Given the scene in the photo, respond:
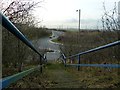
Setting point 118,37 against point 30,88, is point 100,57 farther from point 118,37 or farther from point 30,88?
point 30,88

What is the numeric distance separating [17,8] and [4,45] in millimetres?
3002

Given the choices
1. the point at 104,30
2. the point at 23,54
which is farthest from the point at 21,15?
the point at 104,30

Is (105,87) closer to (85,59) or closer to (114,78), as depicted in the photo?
(114,78)

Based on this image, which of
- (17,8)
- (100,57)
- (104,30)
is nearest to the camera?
(17,8)

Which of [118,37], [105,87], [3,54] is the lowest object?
[105,87]

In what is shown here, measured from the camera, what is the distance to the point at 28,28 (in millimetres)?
11180

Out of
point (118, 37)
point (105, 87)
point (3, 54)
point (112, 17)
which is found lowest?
point (105, 87)

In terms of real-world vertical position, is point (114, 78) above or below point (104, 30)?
below

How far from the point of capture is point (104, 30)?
10.2 metres

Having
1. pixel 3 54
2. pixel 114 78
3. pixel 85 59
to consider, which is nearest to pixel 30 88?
pixel 3 54

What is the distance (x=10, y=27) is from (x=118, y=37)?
6227 mm

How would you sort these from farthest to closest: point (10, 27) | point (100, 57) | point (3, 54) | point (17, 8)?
point (100, 57), point (17, 8), point (3, 54), point (10, 27)

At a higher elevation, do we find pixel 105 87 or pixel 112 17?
pixel 112 17

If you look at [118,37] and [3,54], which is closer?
[3,54]
